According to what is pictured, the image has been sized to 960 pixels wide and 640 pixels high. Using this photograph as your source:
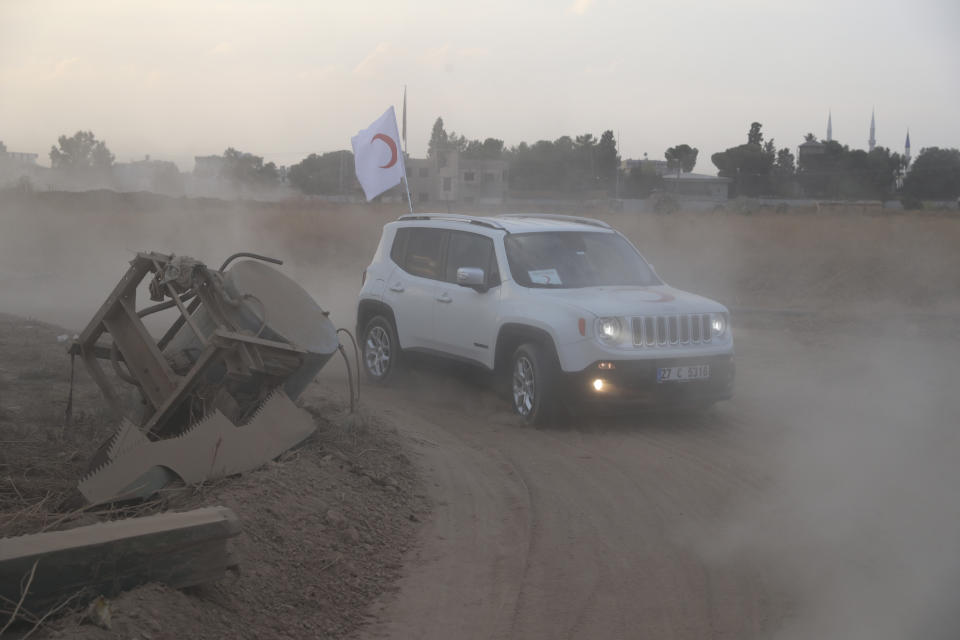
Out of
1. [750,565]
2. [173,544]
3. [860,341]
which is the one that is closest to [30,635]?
[173,544]

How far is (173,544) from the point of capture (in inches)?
162

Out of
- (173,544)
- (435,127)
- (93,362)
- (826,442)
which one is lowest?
(826,442)

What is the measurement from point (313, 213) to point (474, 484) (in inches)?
1166

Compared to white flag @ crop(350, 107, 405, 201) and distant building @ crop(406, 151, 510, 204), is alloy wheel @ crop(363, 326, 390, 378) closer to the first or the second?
white flag @ crop(350, 107, 405, 201)

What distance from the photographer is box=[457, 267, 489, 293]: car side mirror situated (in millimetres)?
9273

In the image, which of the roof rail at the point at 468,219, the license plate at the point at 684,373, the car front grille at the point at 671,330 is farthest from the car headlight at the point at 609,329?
the roof rail at the point at 468,219

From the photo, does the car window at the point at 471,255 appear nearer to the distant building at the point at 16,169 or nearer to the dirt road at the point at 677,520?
the dirt road at the point at 677,520

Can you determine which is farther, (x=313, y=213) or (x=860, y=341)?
(x=313, y=213)

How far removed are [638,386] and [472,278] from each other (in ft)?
6.40

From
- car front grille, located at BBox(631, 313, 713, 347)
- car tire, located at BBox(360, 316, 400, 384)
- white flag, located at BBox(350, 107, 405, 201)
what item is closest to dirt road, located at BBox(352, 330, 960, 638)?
car tire, located at BBox(360, 316, 400, 384)

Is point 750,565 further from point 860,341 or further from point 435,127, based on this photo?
point 435,127

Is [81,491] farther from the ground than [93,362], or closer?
closer

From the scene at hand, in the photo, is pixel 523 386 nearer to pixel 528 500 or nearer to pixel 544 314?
pixel 544 314

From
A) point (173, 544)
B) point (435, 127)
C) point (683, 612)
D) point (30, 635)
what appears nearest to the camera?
point (30, 635)
